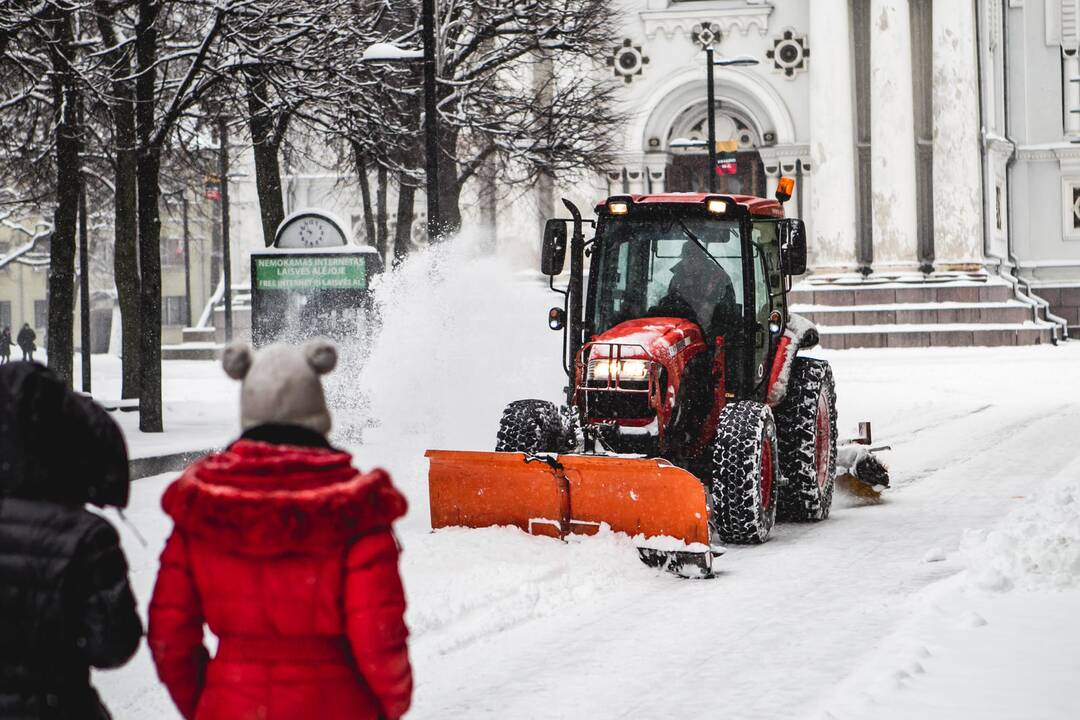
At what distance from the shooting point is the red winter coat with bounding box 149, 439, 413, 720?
141 inches

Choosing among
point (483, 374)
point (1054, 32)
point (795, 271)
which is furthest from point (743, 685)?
point (1054, 32)

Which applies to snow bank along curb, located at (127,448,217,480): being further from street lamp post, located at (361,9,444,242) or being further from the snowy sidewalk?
street lamp post, located at (361,9,444,242)

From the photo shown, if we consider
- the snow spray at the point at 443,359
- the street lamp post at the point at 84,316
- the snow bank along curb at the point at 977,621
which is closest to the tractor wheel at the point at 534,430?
the snow bank along curb at the point at 977,621

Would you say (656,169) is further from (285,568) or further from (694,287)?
(285,568)

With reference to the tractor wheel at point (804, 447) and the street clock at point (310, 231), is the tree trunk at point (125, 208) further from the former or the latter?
the tractor wheel at point (804, 447)

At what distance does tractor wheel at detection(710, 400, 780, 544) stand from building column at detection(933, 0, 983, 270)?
30191 mm

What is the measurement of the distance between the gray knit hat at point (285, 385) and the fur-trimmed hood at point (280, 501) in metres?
0.06

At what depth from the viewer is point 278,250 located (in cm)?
1941

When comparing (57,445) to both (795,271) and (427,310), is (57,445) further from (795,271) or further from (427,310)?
(427,310)

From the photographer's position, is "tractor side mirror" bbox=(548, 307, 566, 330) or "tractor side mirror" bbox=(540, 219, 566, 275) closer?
"tractor side mirror" bbox=(540, 219, 566, 275)

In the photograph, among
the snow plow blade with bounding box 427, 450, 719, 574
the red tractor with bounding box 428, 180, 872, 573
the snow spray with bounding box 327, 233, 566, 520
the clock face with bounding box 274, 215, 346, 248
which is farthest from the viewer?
the clock face with bounding box 274, 215, 346, 248

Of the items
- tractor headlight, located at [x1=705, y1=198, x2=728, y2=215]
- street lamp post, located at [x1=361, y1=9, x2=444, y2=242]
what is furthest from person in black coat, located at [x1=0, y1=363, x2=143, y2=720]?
street lamp post, located at [x1=361, y1=9, x2=444, y2=242]

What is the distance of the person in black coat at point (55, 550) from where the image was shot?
143 inches

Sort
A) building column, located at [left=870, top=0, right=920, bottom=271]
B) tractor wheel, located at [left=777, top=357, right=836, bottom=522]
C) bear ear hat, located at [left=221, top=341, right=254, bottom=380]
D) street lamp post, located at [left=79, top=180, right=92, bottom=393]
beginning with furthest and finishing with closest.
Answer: building column, located at [left=870, top=0, right=920, bottom=271]
street lamp post, located at [left=79, top=180, right=92, bottom=393]
tractor wheel, located at [left=777, top=357, right=836, bottom=522]
bear ear hat, located at [left=221, top=341, right=254, bottom=380]
